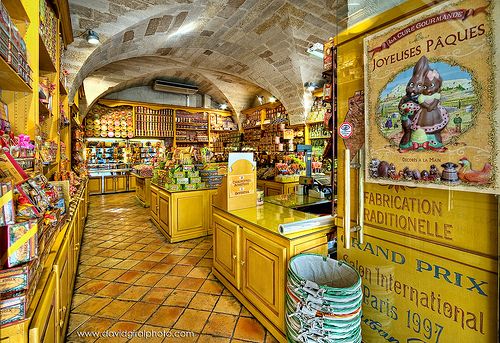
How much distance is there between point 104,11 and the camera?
3.45 m

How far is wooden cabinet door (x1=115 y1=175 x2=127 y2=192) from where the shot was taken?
888 cm

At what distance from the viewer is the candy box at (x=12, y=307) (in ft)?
2.73

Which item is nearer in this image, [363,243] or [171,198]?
[363,243]

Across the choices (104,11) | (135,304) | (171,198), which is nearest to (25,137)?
(135,304)

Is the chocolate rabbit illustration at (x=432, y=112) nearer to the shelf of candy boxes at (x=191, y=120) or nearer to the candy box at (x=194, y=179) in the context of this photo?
the candy box at (x=194, y=179)

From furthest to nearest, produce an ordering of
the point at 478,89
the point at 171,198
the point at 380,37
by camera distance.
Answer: the point at 171,198 → the point at 380,37 → the point at 478,89

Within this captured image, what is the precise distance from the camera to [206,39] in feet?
18.4

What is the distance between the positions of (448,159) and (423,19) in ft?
2.49

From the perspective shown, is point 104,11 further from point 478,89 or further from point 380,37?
point 478,89

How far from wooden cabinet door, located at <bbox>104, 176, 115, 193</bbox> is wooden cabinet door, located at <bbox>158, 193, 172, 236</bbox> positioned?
211 inches

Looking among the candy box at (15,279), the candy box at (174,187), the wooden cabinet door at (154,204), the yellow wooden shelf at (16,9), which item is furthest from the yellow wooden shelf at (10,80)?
the wooden cabinet door at (154,204)

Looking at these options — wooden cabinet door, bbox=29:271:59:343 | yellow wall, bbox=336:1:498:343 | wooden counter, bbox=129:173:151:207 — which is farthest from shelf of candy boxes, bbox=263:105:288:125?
wooden cabinet door, bbox=29:271:59:343

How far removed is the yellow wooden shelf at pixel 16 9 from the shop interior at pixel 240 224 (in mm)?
14

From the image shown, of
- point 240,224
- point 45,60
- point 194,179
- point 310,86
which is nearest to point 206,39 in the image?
point 310,86
